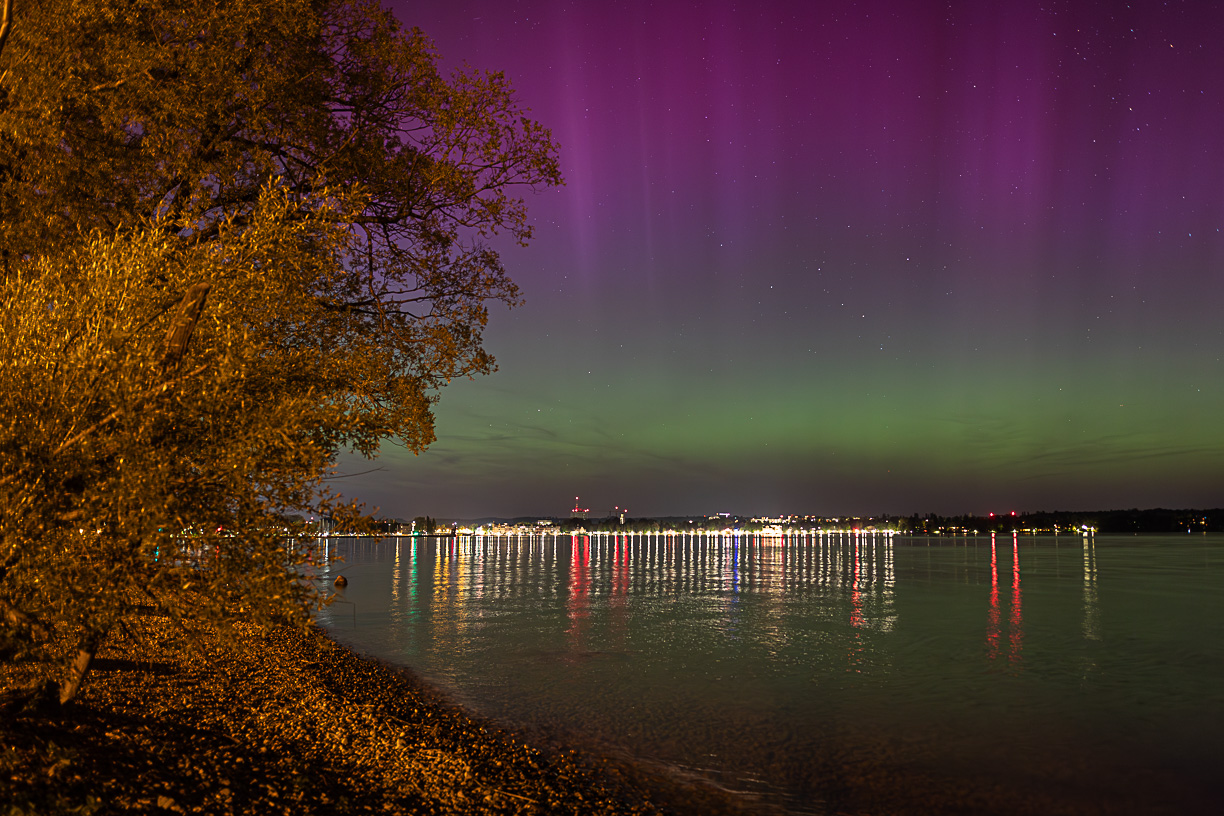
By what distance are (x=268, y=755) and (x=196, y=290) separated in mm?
6910

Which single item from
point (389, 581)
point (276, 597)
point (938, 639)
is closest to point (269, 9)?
point (276, 597)

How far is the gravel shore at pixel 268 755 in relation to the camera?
915cm

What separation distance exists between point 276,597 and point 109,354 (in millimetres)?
3372

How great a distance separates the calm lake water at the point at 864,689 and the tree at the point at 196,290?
10404mm

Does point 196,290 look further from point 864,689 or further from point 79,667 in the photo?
point 864,689

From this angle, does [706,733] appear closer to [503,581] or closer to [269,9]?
[269,9]

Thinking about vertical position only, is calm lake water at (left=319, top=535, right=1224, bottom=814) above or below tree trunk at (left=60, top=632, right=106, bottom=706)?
below

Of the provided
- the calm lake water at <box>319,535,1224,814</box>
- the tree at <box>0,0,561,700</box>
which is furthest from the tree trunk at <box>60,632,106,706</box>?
the calm lake water at <box>319,535,1224,814</box>

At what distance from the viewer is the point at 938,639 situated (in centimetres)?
3878

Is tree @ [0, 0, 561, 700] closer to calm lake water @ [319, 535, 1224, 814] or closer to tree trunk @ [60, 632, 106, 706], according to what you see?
tree trunk @ [60, 632, 106, 706]

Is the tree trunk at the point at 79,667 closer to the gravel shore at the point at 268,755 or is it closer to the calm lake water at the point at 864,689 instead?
the gravel shore at the point at 268,755

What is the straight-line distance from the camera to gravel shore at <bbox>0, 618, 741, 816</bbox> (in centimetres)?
915

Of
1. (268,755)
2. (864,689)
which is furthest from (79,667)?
(864,689)

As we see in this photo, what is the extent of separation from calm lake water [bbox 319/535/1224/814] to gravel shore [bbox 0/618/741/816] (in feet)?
9.72
